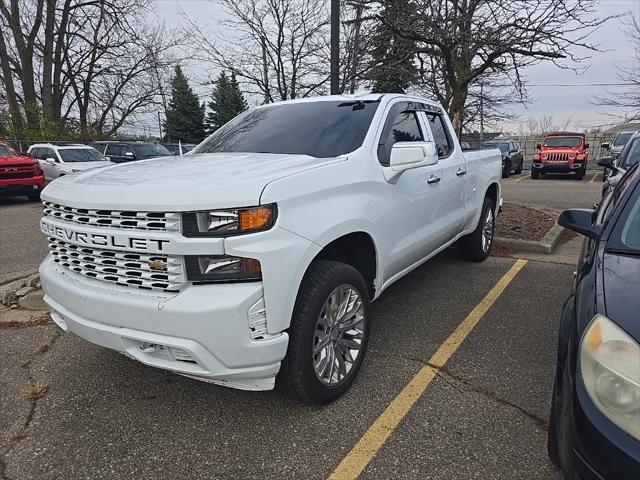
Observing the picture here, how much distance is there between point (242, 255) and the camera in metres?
2.04

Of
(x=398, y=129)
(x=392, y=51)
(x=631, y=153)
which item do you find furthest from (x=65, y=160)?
(x=631, y=153)

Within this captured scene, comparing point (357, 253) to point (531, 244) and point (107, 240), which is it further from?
point (531, 244)

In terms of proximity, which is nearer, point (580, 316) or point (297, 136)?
point (580, 316)

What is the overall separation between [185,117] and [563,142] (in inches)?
1189

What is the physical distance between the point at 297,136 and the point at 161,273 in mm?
1699

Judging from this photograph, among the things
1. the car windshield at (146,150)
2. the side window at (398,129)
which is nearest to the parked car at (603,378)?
the side window at (398,129)

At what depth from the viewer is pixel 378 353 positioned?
10.8 feet

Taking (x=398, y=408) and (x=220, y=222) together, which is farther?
(x=398, y=408)

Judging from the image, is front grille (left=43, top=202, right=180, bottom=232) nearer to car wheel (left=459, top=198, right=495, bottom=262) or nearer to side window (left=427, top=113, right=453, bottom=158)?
side window (left=427, top=113, right=453, bottom=158)

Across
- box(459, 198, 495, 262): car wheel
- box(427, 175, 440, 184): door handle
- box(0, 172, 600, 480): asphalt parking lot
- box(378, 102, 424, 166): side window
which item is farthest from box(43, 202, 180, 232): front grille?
box(459, 198, 495, 262): car wheel

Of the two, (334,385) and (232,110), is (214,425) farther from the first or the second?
(232,110)

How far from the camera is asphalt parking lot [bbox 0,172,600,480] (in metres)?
2.20

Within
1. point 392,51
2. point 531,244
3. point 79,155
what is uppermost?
point 392,51

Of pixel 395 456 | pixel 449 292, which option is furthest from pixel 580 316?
pixel 449 292
